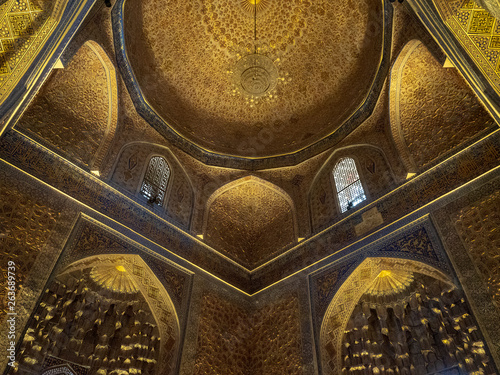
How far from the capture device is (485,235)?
484cm

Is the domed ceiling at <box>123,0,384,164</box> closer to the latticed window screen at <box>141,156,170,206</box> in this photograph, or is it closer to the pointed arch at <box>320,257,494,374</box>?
the latticed window screen at <box>141,156,170,206</box>

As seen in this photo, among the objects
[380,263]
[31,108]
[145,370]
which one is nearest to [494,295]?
[380,263]

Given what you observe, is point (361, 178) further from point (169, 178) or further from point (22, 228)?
point (22, 228)

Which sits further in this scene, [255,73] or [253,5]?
[255,73]

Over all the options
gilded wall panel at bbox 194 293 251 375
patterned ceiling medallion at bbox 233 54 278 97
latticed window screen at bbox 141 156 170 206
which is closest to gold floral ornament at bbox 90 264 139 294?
gilded wall panel at bbox 194 293 251 375

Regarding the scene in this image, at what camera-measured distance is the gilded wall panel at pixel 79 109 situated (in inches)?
238

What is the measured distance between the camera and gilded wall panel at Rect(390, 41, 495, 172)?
19.5 ft

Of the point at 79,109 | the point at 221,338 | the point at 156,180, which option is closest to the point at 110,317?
the point at 221,338

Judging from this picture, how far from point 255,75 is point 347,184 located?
3703mm

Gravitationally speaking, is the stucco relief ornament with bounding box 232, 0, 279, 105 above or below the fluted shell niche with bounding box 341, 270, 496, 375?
above

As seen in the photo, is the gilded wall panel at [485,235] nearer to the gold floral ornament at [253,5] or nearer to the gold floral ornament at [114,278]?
the gold floral ornament at [114,278]

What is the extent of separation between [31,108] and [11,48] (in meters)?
2.24

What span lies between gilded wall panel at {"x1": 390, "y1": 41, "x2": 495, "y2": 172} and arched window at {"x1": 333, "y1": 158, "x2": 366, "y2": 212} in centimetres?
106

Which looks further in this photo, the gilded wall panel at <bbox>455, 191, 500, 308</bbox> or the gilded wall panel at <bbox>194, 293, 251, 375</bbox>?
the gilded wall panel at <bbox>194, 293, 251, 375</bbox>
